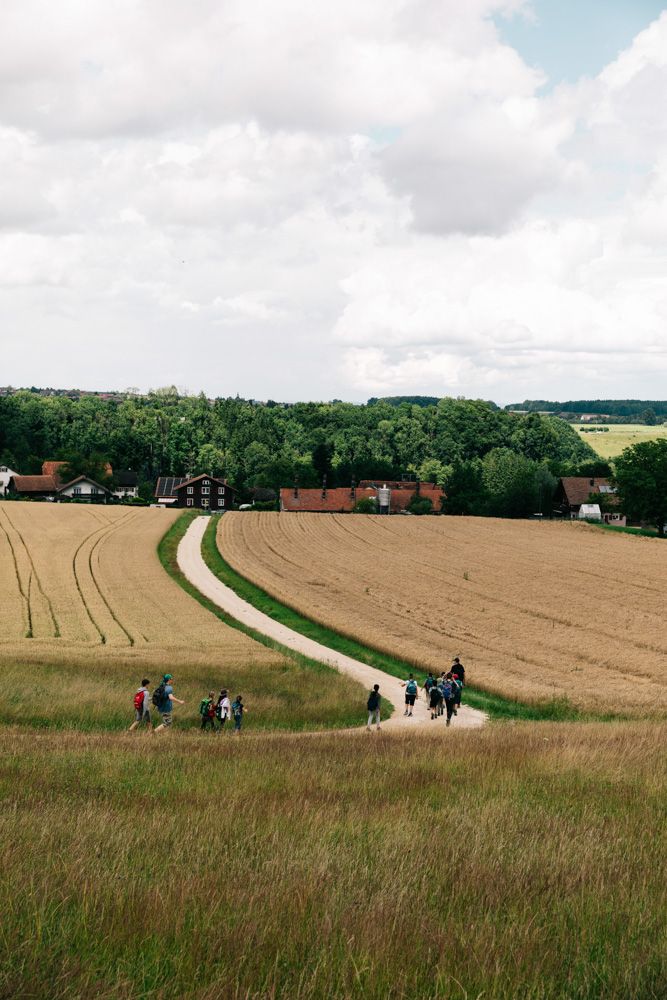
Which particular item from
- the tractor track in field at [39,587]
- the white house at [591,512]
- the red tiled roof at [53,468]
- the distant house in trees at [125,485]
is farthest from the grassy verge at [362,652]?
the red tiled roof at [53,468]

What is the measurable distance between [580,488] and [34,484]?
87.9m

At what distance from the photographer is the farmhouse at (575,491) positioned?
5113 inches

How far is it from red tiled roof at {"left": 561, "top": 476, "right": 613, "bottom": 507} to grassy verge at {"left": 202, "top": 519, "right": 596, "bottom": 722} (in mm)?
71305

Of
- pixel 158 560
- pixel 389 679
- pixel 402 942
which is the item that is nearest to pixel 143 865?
pixel 402 942

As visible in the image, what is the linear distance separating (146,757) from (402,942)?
8150 millimetres

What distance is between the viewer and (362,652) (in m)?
40.2

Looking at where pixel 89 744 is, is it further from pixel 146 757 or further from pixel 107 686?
pixel 107 686

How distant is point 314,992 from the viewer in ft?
17.3

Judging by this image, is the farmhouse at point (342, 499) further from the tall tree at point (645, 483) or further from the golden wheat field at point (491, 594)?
the tall tree at point (645, 483)

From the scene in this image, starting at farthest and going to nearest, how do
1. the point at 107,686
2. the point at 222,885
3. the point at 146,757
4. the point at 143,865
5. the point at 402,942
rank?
1. the point at 107,686
2. the point at 146,757
3. the point at 143,865
4. the point at 222,885
5. the point at 402,942

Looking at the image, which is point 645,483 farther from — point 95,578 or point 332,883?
point 332,883

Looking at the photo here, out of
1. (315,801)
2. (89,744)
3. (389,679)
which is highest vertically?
(315,801)

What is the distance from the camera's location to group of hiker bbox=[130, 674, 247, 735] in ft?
77.1

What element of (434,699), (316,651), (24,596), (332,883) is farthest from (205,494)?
(332,883)
